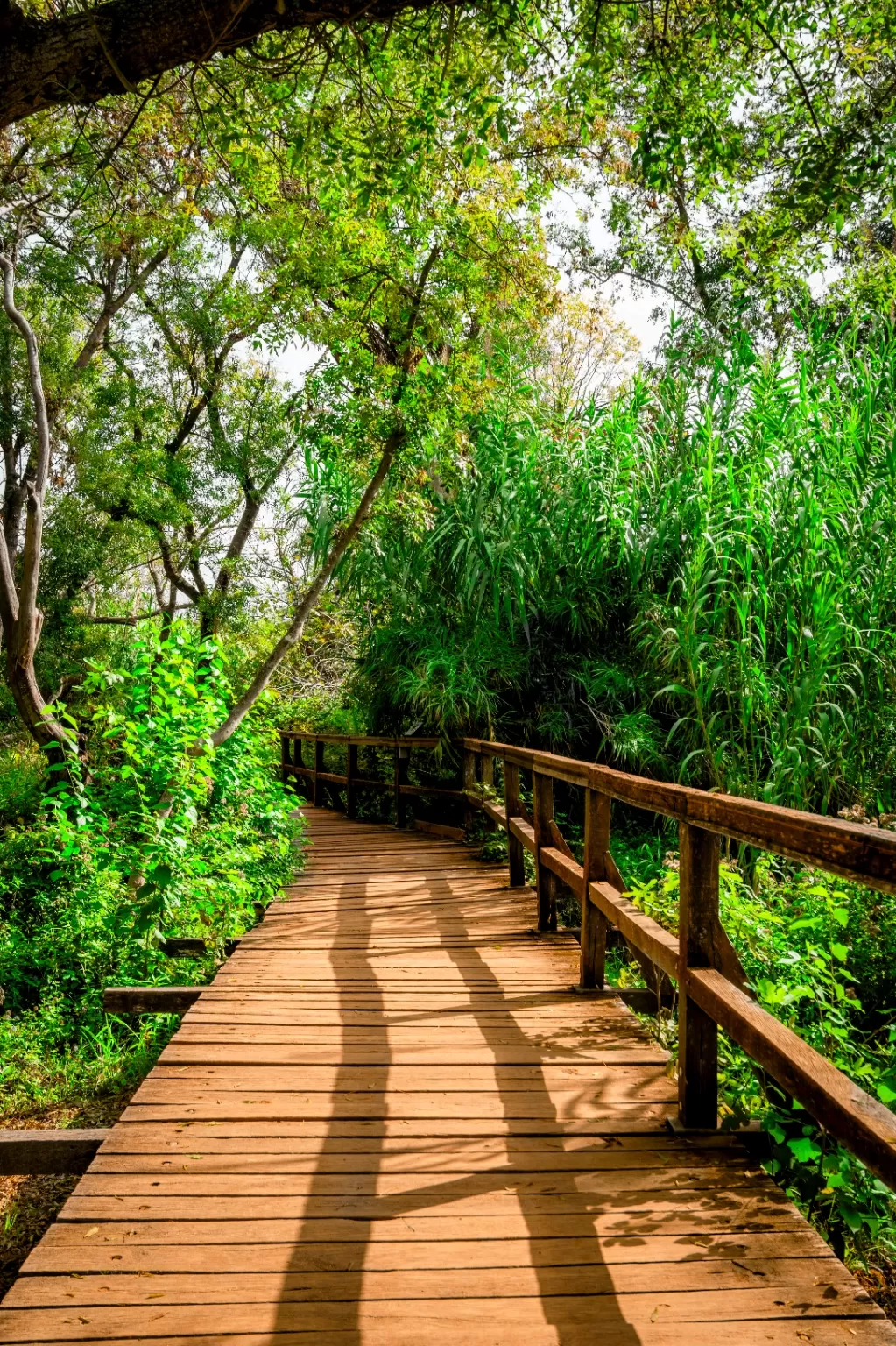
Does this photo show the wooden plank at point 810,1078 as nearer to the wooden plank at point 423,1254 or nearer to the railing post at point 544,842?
the wooden plank at point 423,1254

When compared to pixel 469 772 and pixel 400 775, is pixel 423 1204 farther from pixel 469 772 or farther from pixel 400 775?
pixel 400 775

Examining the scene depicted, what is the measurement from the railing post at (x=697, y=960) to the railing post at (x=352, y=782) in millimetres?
8098

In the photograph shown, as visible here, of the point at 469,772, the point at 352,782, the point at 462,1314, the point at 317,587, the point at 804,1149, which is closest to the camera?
the point at 462,1314

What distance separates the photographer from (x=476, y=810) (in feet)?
26.6

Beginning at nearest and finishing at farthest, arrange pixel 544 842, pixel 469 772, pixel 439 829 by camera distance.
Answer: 1. pixel 544 842
2. pixel 469 772
3. pixel 439 829

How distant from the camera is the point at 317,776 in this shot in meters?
12.0

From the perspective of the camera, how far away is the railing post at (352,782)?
416 inches

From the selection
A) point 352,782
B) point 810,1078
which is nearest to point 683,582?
point 352,782

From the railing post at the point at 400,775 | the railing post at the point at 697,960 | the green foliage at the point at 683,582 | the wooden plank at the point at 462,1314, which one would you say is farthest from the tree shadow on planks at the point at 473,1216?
the railing post at the point at 400,775

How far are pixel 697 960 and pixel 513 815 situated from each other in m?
3.24

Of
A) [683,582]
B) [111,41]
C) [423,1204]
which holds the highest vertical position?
[111,41]

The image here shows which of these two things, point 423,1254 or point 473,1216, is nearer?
point 423,1254

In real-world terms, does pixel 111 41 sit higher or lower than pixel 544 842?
higher

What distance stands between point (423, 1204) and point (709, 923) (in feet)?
3.32
